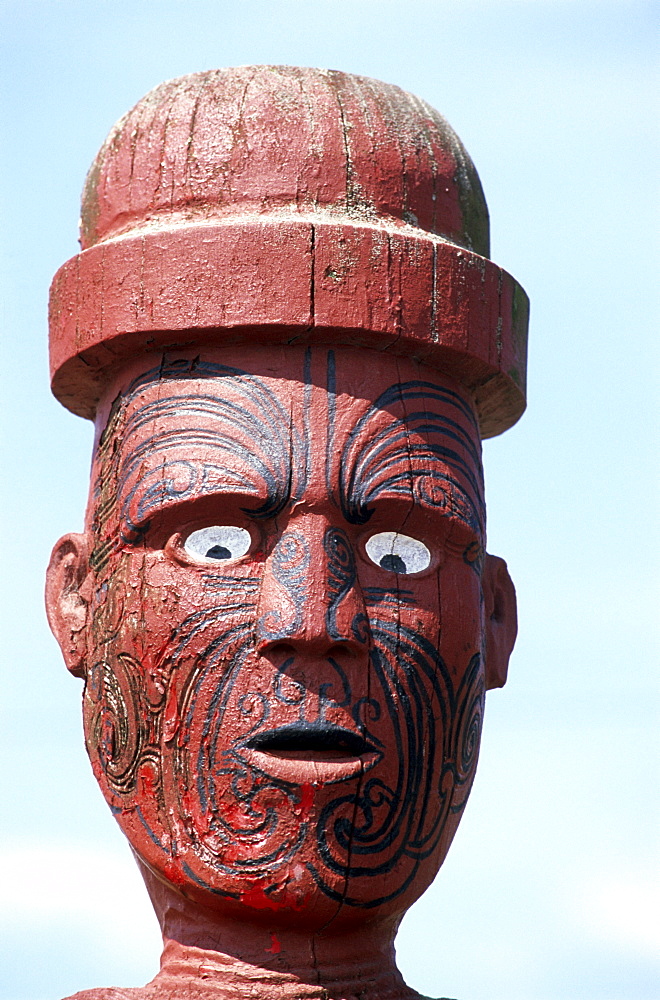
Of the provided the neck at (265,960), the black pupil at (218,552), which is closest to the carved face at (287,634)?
the black pupil at (218,552)

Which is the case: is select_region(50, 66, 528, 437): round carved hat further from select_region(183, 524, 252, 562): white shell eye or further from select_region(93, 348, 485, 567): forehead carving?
select_region(183, 524, 252, 562): white shell eye

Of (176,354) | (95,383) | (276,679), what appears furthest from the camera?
(95,383)

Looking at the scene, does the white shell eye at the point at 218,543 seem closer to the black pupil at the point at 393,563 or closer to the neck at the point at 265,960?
the black pupil at the point at 393,563

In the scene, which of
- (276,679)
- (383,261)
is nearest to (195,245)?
(383,261)

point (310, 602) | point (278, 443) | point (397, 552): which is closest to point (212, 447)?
point (278, 443)

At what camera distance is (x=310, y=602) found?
5.58 m

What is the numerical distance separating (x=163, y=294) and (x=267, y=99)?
89 cm

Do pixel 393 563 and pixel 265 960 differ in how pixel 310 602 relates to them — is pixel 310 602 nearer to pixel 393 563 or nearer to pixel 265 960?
pixel 393 563

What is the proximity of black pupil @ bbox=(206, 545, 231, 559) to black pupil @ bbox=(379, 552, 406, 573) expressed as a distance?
1.80ft

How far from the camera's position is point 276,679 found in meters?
5.56

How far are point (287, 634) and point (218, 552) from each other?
1.41 ft

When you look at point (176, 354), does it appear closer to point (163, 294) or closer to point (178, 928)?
point (163, 294)

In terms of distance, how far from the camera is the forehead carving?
571cm

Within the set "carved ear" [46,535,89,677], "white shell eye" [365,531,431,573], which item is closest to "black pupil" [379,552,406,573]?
"white shell eye" [365,531,431,573]
